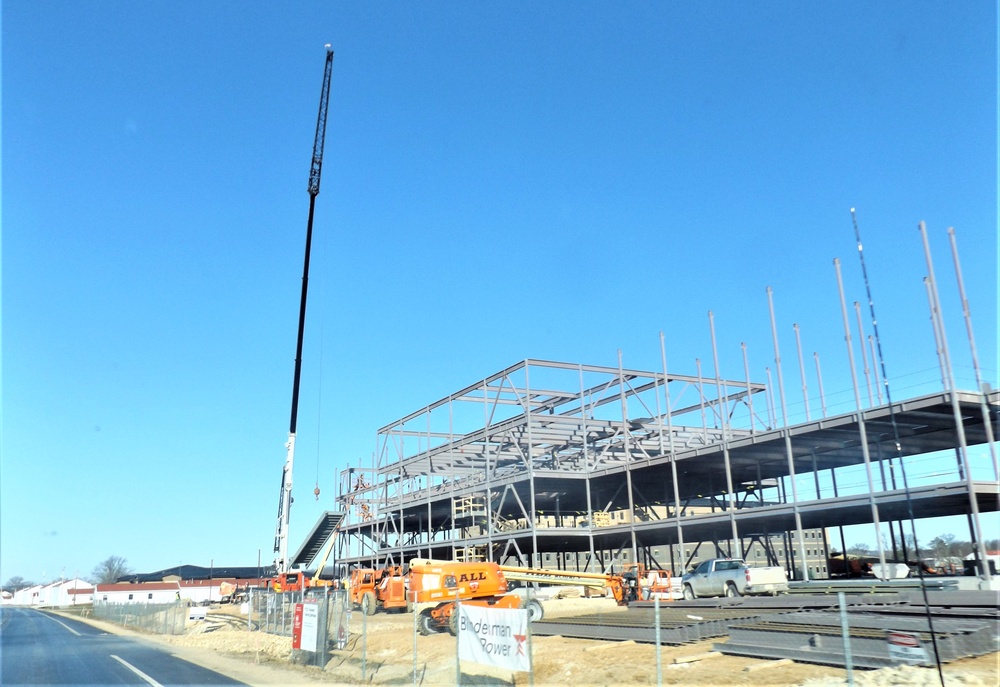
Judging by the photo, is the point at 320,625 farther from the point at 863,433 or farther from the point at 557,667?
the point at 863,433

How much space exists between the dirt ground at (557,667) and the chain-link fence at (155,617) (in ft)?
36.2

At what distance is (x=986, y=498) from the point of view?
2723 cm

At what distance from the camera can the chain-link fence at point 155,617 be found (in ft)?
129

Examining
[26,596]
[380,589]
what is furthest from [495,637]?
[26,596]

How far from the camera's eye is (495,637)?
11852 mm

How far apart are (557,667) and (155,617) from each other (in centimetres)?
3440

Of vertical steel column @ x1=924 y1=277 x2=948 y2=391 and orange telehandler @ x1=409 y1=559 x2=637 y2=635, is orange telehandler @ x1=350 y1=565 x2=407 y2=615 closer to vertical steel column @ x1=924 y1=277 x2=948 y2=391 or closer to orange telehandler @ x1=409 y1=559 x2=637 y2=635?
orange telehandler @ x1=409 y1=559 x2=637 y2=635

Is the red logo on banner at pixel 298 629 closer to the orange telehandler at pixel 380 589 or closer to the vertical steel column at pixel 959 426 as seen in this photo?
the orange telehandler at pixel 380 589

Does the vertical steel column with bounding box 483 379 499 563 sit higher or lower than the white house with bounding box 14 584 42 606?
higher

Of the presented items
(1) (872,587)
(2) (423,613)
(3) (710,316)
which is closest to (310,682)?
(2) (423,613)

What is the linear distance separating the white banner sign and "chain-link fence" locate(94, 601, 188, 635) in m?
31.9

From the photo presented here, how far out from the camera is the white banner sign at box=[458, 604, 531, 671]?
11.2 m

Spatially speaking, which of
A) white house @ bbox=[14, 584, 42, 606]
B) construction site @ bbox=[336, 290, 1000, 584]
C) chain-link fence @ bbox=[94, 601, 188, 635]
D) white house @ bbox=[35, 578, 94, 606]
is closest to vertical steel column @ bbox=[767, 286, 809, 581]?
construction site @ bbox=[336, 290, 1000, 584]

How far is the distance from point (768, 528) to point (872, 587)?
56.4 feet
